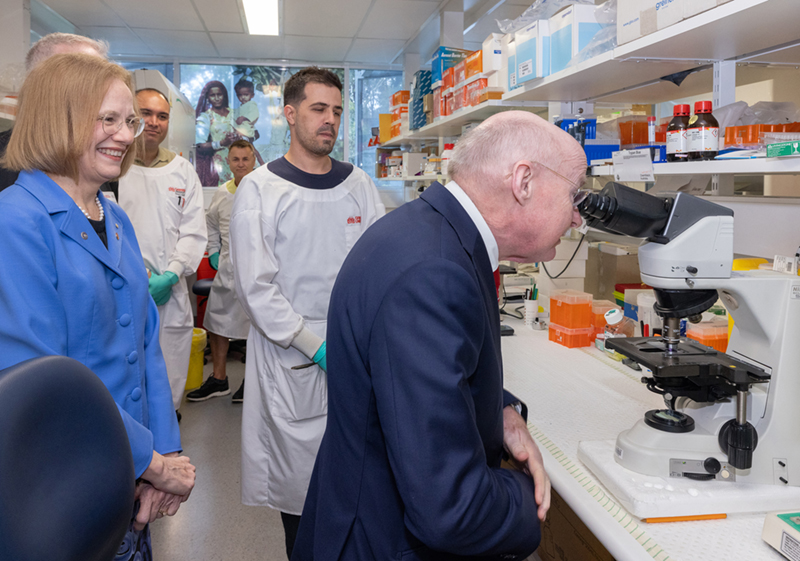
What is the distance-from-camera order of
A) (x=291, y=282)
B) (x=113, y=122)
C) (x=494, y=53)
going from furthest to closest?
(x=494, y=53)
(x=291, y=282)
(x=113, y=122)

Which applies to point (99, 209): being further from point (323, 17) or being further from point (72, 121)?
point (323, 17)

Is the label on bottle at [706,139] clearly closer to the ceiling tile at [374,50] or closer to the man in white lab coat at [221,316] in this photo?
the man in white lab coat at [221,316]

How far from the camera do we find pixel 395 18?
4.78m

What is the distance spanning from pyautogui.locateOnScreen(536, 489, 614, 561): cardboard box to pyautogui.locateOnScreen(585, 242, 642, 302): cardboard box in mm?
1041

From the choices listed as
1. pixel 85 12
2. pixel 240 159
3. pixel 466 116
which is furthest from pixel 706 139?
pixel 85 12

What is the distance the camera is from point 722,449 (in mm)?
1146

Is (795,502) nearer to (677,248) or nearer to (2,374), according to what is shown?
(677,248)

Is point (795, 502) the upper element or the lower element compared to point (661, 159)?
lower

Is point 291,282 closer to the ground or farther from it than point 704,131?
closer to the ground

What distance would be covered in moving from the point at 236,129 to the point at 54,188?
5694mm

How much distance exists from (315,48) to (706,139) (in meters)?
5.23

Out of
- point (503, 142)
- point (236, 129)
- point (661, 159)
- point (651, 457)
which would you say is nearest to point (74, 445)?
point (503, 142)

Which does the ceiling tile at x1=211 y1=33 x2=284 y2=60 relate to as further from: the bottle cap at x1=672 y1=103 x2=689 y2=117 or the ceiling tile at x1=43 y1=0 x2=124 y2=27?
the bottle cap at x1=672 y1=103 x2=689 y2=117

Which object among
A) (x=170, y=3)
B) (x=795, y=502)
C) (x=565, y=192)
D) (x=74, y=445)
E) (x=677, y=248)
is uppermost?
(x=170, y=3)
